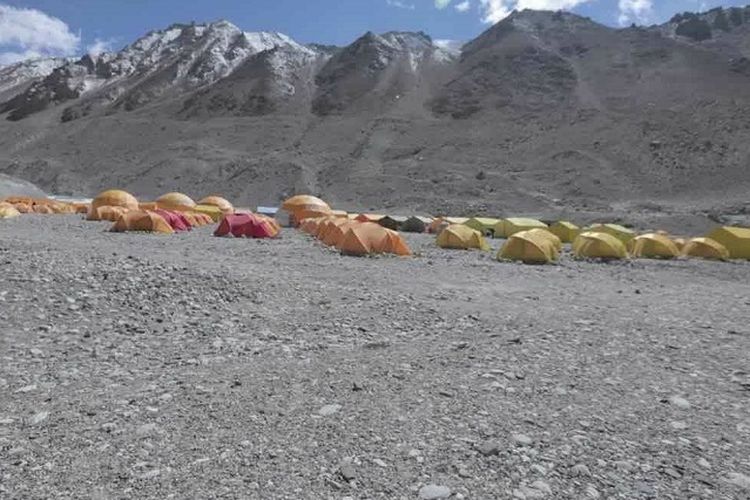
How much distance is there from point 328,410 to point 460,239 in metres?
21.0

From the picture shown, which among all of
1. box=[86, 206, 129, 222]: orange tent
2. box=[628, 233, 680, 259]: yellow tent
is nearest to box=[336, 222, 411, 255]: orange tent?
box=[628, 233, 680, 259]: yellow tent

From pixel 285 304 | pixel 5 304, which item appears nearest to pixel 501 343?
pixel 285 304

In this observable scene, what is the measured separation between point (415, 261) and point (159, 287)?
10.9 metres

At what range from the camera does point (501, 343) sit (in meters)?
8.74

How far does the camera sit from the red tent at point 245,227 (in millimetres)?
26625

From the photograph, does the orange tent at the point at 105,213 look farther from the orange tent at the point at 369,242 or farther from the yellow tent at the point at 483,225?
the yellow tent at the point at 483,225

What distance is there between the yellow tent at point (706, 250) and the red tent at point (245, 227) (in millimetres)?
18973

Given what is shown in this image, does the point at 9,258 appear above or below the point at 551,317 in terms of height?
above

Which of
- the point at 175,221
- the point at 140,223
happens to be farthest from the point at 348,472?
the point at 175,221

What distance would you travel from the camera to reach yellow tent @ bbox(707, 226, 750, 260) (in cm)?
2647

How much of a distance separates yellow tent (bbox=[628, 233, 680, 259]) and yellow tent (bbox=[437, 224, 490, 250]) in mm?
6679

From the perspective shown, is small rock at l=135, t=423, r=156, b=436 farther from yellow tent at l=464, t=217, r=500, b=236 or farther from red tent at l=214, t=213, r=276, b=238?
yellow tent at l=464, t=217, r=500, b=236

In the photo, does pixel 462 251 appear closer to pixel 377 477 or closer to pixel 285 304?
pixel 285 304

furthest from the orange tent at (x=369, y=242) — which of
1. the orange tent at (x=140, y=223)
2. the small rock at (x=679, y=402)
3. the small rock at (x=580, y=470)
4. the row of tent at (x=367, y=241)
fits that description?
the small rock at (x=580, y=470)
